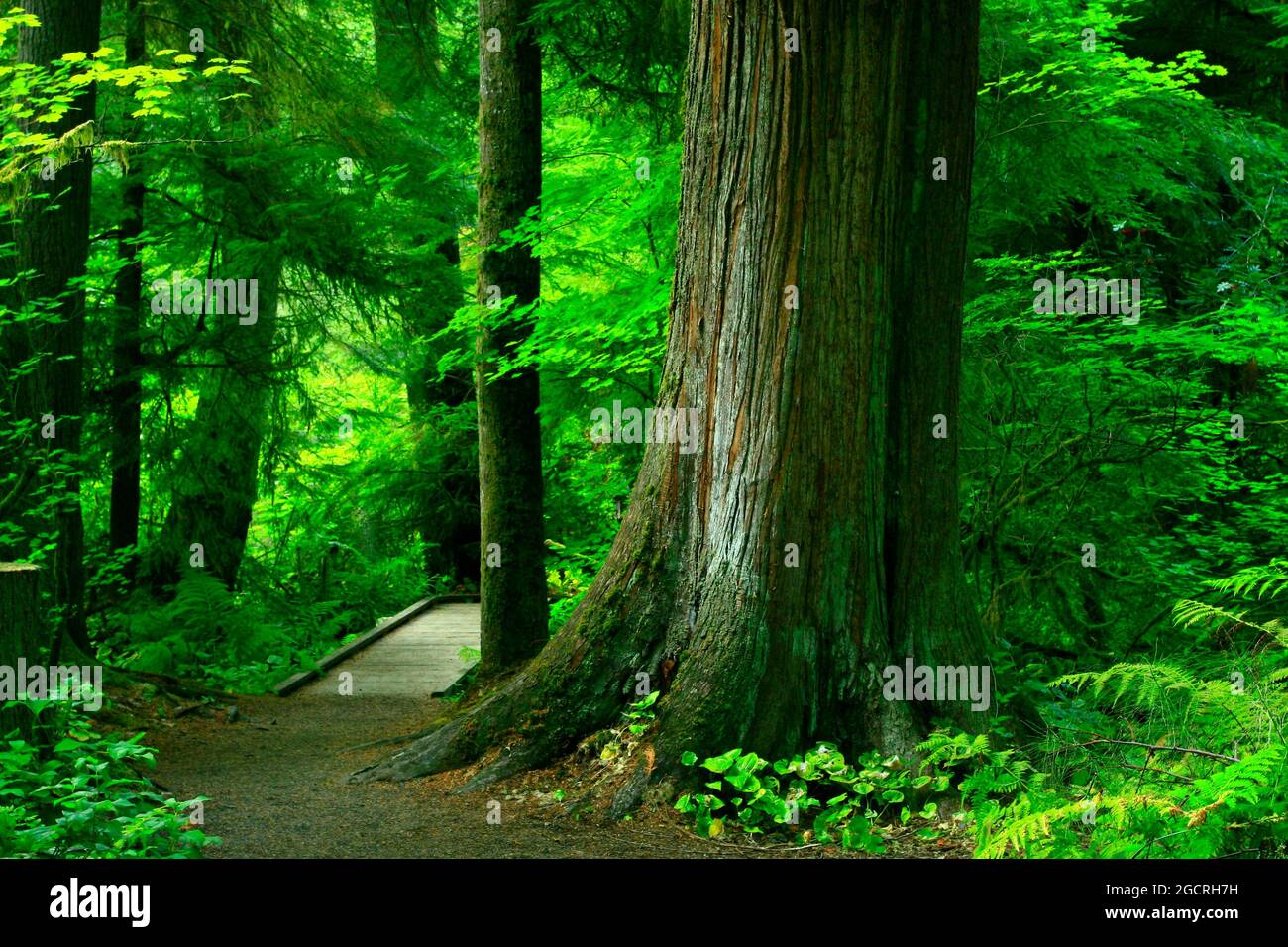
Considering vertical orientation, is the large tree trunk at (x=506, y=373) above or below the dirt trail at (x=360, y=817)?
above

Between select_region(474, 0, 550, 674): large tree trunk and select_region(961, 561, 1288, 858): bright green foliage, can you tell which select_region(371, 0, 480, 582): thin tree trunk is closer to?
select_region(474, 0, 550, 674): large tree trunk

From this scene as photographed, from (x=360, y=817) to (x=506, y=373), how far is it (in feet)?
14.6

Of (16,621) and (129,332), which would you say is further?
(129,332)

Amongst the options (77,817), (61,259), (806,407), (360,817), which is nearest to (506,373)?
(61,259)

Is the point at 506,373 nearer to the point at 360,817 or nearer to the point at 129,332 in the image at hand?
the point at 360,817

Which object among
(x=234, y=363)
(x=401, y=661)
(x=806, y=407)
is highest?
(x=234, y=363)

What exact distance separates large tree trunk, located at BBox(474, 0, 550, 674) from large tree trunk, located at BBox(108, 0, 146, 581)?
4.34 meters

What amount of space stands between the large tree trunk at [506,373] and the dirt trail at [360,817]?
1.63 metres

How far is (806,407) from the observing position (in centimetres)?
581

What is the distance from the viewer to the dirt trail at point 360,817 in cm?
523

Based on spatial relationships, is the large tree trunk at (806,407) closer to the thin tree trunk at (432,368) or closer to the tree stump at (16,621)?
the tree stump at (16,621)

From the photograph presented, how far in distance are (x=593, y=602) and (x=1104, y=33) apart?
5.64 m

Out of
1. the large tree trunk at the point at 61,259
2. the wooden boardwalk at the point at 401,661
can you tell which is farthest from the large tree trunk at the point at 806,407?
the wooden boardwalk at the point at 401,661

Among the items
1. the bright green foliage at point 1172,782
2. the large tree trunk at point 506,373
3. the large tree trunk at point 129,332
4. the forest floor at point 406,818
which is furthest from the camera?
the large tree trunk at point 129,332
